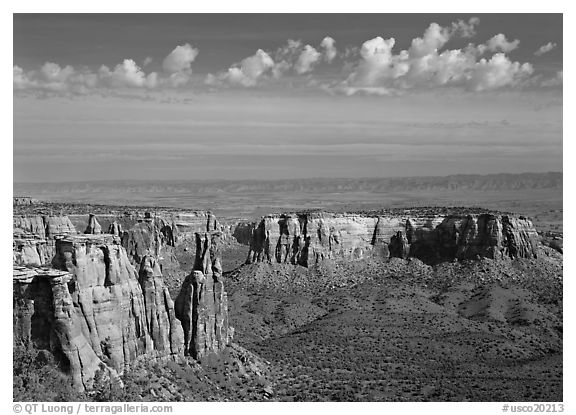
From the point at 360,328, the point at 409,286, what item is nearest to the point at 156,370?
the point at 360,328

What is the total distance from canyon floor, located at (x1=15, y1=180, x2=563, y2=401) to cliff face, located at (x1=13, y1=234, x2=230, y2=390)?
63.1 inches

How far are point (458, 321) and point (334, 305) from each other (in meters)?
17.2

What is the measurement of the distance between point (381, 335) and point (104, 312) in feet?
145

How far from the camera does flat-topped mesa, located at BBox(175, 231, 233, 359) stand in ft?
225

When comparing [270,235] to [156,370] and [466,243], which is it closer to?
[466,243]

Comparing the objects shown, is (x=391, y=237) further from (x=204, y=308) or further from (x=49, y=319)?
(x=49, y=319)

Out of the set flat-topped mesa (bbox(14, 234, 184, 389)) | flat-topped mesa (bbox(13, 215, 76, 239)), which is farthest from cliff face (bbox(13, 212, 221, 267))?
flat-topped mesa (bbox(14, 234, 184, 389))

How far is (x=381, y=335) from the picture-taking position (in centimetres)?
9562

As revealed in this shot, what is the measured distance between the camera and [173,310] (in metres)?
67.5

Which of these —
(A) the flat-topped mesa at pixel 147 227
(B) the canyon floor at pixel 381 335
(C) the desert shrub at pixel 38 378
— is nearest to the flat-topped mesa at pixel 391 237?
(B) the canyon floor at pixel 381 335

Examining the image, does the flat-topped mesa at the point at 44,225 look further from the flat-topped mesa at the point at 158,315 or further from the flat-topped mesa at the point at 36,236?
the flat-topped mesa at the point at 158,315

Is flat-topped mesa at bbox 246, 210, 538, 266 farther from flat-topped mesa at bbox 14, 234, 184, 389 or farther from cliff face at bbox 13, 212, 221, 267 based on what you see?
flat-topped mesa at bbox 14, 234, 184, 389

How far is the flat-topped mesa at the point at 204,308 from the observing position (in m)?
68.6

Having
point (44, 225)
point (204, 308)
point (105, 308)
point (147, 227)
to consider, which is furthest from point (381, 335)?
point (44, 225)
